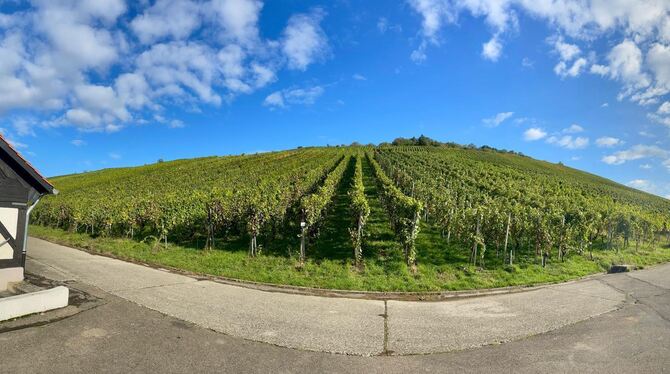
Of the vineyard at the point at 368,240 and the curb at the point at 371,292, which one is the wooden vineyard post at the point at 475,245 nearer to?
the vineyard at the point at 368,240

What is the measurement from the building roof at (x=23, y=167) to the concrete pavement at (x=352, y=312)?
342 cm

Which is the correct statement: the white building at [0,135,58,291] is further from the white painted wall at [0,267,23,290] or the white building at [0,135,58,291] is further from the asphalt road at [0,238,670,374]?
the asphalt road at [0,238,670,374]

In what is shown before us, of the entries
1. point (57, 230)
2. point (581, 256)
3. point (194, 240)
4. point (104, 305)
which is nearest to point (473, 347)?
point (104, 305)

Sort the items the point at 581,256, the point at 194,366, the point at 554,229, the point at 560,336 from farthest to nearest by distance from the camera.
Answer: the point at 581,256
the point at 554,229
the point at 560,336
the point at 194,366

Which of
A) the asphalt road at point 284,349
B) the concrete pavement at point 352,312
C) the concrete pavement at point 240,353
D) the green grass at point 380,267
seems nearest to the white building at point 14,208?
the concrete pavement at point 352,312

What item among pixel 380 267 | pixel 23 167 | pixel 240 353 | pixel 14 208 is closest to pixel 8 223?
pixel 14 208

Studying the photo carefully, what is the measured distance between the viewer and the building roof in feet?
38.3

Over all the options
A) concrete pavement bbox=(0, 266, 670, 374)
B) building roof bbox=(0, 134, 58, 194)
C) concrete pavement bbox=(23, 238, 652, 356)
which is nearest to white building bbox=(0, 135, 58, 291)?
building roof bbox=(0, 134, 58, 194)

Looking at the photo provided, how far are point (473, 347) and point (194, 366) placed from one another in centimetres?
594

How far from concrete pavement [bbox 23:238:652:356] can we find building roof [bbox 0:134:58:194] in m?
3.42

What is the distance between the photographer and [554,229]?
65.4 feet

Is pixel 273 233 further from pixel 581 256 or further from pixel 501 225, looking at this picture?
pixel 581 256

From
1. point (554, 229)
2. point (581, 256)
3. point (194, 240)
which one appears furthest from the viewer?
point (194, 240)

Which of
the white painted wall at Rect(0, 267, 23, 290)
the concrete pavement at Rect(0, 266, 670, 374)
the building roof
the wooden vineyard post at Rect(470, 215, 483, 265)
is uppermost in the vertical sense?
the building roof
